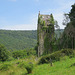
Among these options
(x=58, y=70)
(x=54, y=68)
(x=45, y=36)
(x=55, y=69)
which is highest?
(x=45, y=36)

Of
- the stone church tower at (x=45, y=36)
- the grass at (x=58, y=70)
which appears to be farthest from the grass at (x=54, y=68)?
the stone church tower at (x=45, y=36)

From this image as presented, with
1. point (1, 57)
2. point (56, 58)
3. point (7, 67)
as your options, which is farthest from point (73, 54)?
point (1, 57)

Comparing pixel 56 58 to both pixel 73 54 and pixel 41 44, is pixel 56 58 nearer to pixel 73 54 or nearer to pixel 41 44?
pixel 73 54

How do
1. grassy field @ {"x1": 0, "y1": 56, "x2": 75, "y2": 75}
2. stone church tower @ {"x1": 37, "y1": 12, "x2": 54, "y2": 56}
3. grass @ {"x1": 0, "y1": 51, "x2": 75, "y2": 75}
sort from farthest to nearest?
stone church tower @ {"x1": 37, "y1": 12, "x2": 54, "y2": 56} < grass @ {"x1": 0, "y1": 51, "x2": 75, "y2": 75} < grassy field @ {"x1": 0, "y1": 56, "x2": 75, "y2": 75}

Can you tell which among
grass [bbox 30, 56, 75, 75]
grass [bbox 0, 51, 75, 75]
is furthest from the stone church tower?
grass [bbox 30, 56, 75, 75]

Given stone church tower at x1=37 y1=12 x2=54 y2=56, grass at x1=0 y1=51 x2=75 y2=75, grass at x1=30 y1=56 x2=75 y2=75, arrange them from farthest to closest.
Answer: stone church tower at x1=37 y1=12 x2=54 y2=56 → grass at x1=0 y1=51 x2=75 y2=75 → grass at x1=30 y1=56 x2=75 y2=75

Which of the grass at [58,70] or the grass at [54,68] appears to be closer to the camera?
the grass at [58,70]

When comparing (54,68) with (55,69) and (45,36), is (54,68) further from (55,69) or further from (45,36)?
(45,36)

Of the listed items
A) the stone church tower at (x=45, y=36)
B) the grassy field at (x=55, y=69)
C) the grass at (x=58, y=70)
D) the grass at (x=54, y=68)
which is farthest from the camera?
the stone church tower at (x=45, y=36)

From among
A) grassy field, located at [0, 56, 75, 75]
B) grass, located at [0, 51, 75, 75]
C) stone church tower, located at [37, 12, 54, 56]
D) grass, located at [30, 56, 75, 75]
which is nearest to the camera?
grass, located at [30, 56, 75, 75]

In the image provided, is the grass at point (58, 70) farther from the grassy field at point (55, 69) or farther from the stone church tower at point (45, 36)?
the stone church tower at point (45, 36)

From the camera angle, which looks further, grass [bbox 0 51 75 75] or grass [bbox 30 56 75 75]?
grass [bbox 0 51 75 75]

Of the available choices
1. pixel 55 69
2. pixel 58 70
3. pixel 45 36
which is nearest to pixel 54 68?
pixel 55 69

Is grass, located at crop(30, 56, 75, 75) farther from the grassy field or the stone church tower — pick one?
the stone church tower
